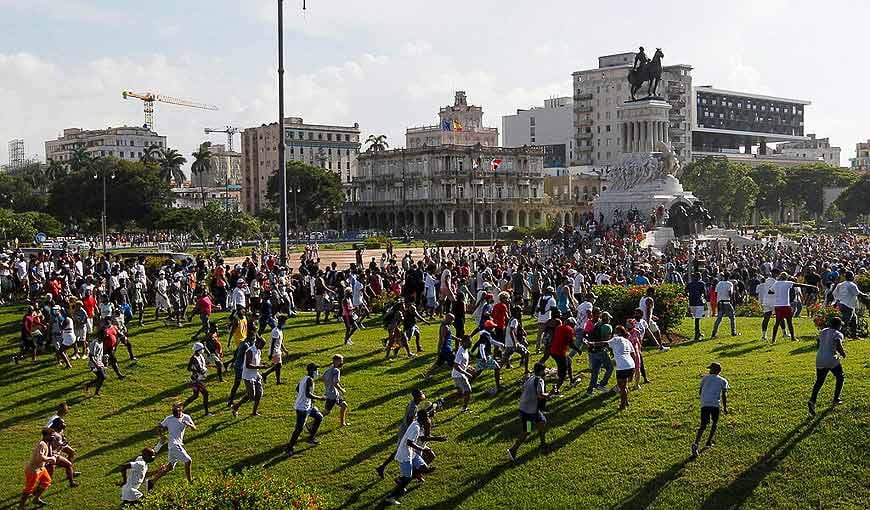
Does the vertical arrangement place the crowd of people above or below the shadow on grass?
above

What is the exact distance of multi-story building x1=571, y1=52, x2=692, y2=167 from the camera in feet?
435

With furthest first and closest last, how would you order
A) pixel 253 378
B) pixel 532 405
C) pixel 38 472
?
pixel 253 378 < pixel 532 405 < pixel 38 472

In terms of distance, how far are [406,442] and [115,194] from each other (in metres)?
79.6

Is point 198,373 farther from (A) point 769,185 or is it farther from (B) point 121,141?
(B) point 121,141

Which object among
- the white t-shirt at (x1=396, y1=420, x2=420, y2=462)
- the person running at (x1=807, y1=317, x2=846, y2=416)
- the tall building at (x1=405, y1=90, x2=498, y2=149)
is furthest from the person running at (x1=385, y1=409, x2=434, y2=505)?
the tall building at (x1=405, y1=90, x2=498, y2=149)

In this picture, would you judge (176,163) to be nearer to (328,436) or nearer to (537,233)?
(537,233)

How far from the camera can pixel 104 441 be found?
17438 millimetres

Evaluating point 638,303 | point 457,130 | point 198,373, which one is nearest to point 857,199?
point 457,130

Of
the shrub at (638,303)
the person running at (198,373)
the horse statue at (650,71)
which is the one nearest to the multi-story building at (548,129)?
the horse statue at (650,71)

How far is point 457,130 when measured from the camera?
134 meters

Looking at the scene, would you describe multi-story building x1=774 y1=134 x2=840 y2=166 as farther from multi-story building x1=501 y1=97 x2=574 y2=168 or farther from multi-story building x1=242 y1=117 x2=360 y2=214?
multi-story building x1=242 y1=117 x2=360 y2=214

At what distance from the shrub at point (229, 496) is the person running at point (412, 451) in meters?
3.53

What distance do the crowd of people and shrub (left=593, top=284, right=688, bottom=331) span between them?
187 mm

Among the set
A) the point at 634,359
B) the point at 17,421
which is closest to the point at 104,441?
the point at 17,421
